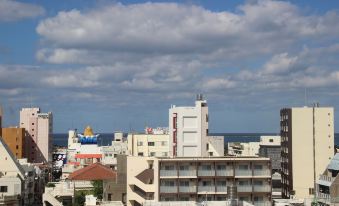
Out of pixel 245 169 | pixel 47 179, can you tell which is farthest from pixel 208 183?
pixel 47 179

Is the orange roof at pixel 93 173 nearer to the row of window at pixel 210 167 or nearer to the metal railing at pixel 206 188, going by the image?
the row of window at pixel 210 167

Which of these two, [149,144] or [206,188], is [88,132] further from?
[206,188]

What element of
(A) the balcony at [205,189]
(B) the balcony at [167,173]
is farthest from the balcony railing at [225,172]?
(B) the balcony at [167,173]

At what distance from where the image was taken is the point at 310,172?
304 feet

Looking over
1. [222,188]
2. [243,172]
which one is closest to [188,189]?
[222,188]

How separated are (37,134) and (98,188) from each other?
9879 cm

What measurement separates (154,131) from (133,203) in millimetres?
49971

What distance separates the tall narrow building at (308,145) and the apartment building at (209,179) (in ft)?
70.8

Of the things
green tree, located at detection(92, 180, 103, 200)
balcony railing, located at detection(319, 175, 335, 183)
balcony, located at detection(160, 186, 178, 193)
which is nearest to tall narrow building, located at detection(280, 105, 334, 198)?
balcony railing, located at detection(319, 175, 335, 183)

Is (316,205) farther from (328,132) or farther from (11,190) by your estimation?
(11,190)

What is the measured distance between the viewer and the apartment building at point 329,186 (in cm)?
7500

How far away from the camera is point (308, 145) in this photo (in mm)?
93188

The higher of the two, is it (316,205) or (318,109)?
(318,109)

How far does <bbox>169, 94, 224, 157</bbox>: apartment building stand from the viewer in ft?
311
